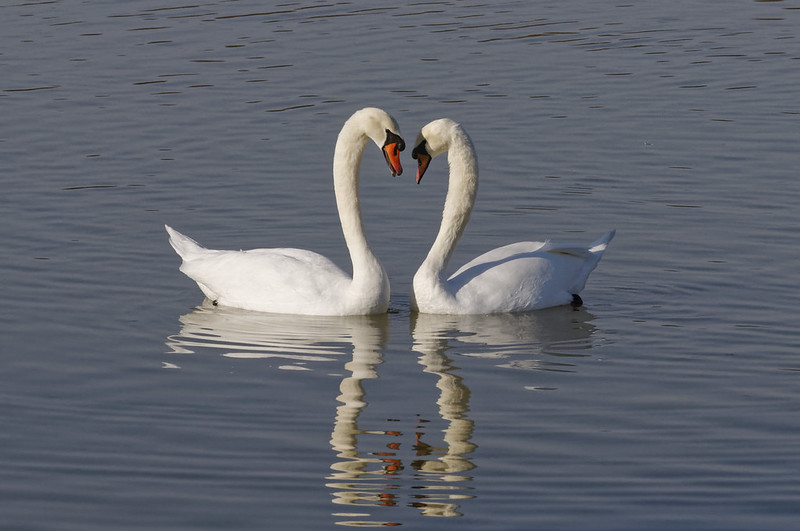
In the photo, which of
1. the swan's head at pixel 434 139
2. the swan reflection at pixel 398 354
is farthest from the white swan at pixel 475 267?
the swan reflection at pixel 398 354

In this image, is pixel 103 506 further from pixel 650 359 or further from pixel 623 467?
pixel 650 359

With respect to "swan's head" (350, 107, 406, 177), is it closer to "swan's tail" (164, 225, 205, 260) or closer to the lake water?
the lake water

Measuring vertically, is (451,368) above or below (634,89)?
below

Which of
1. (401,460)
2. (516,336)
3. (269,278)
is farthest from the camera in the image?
(269,278)

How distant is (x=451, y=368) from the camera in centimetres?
916

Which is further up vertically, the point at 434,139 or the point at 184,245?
the point at 434,139

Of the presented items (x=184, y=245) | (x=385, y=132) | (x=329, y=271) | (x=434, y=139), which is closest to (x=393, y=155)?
(x=385, y=132)

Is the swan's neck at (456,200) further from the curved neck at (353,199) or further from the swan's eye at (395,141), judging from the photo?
the swan's eye at (395,141)

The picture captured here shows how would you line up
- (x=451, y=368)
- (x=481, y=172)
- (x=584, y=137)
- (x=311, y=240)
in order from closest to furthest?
(x=451, y=368) → (x=311, y=240) → (x=481, y=172) → (x=584, y=137)

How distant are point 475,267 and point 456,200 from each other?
1.77ft

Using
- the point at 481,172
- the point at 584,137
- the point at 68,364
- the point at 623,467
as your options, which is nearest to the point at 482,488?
the point at 623,467

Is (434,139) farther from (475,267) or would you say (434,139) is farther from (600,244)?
(600,244)

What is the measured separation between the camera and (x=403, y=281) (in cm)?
1151

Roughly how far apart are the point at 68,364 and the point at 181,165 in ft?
18.8
